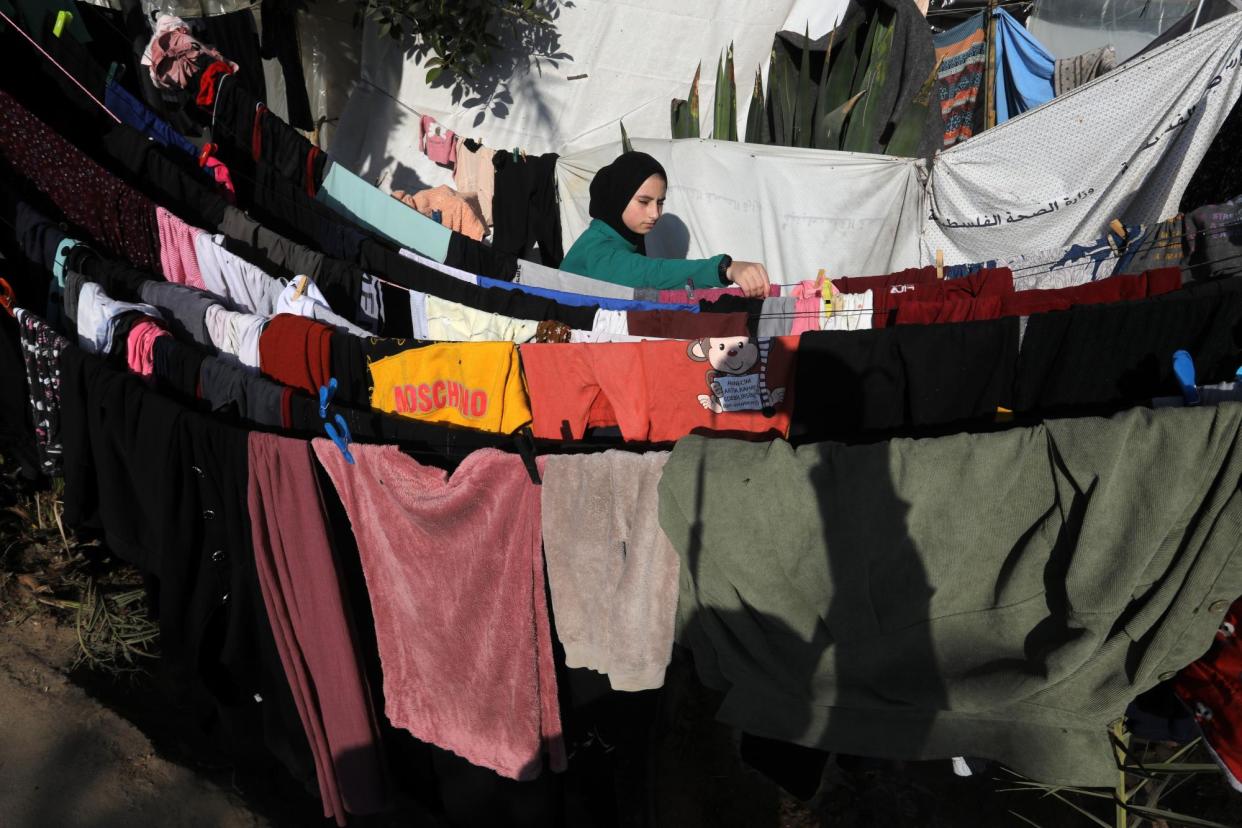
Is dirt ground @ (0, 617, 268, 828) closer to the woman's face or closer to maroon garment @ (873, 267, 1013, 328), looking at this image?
the woman's face

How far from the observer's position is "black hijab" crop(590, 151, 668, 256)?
319 centimetres

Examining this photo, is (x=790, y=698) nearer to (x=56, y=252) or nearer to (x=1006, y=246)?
(x=56, y=252)

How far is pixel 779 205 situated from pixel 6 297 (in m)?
3.63

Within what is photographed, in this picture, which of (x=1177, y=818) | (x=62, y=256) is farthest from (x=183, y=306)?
(x=1177, y=818)

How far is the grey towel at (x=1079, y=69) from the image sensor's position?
17.6 feet

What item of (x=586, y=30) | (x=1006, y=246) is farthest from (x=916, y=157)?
(x=586, y=30)

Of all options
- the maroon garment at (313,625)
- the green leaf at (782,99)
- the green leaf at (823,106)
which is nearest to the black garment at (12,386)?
the maroon garment at (313,625)

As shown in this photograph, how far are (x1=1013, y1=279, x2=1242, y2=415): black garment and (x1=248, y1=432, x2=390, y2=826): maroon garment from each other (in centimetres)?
176

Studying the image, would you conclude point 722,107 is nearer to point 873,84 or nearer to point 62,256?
point 873,84

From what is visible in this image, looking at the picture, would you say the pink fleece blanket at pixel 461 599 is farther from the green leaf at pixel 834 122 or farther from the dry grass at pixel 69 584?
the green leaf at pixel 834 122

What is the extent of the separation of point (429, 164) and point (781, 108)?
2360 millimetres

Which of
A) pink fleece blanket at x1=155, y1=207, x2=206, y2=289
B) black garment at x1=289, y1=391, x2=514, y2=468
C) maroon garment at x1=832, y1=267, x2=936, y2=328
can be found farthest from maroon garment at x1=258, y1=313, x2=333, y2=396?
maroon garment at x1=832, y1=267, x2=936, y2=328

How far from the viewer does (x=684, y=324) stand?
227 centimetres

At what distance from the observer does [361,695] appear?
2.07 m
